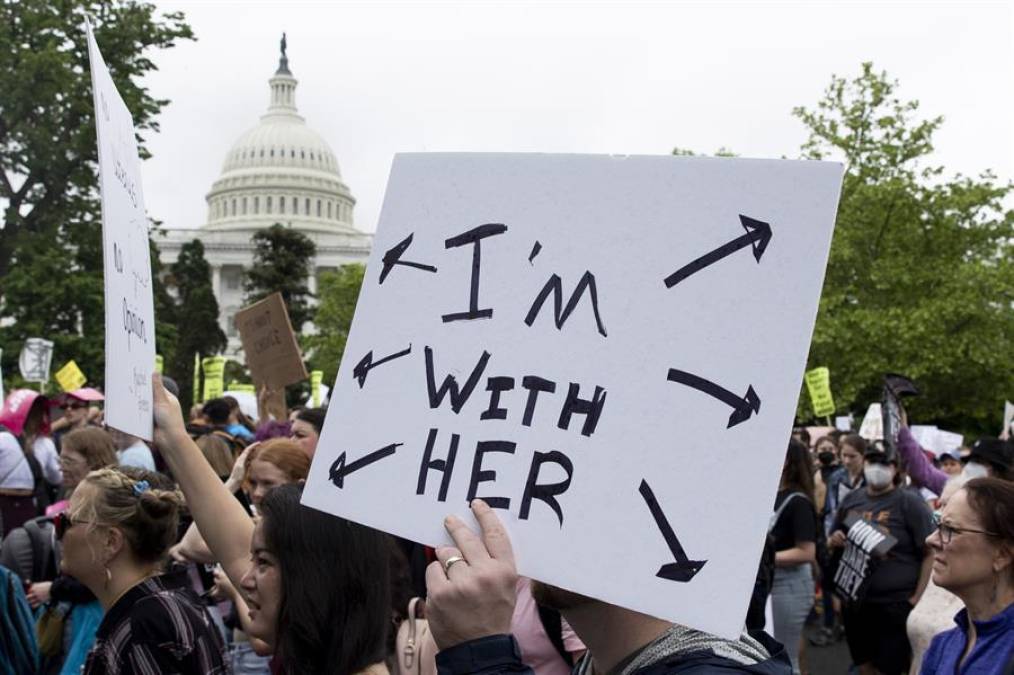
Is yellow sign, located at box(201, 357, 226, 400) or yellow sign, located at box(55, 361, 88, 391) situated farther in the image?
yellow sign, located at box(201, 357, 226, 400)

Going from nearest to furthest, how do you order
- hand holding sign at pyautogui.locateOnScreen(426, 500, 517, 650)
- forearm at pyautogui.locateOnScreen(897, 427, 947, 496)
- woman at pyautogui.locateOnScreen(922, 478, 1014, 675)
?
hand holding sign at pyautogui.locateOnScreen(426, 500, 517, 650) → woman at pyautogui.locateOnScreen(922, 478, 1014, 675) → forearm at pyautogui.locateOnScreen(897, 427, 947, 496)

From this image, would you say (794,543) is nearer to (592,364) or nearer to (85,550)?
(85,550)

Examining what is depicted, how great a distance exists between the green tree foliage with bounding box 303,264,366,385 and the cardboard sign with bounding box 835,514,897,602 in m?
51.7

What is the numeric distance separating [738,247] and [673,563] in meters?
0.42

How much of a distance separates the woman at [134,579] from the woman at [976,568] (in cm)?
197

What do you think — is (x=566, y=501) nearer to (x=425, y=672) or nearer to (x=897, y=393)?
(x=425, y=672)

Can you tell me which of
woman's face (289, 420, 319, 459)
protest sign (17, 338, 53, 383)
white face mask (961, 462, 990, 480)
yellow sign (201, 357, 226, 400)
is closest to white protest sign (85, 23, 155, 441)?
woman's face (289, 420, 319, 459)

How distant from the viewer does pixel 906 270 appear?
2559 centimetres

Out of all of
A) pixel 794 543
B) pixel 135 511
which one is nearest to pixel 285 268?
pixel 794 543

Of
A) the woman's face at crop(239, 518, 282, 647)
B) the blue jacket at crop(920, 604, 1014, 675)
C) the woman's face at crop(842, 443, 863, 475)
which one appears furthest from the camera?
the woman's face at crop(842, 443, 863, 475)

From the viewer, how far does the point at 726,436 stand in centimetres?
145

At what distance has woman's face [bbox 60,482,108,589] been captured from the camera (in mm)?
3109

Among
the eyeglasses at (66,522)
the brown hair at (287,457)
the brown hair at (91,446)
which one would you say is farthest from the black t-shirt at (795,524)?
the eyeglasses at (66,522)

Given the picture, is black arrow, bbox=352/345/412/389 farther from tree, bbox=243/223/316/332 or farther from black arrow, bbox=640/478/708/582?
tree, bbox=243/223/316/332
